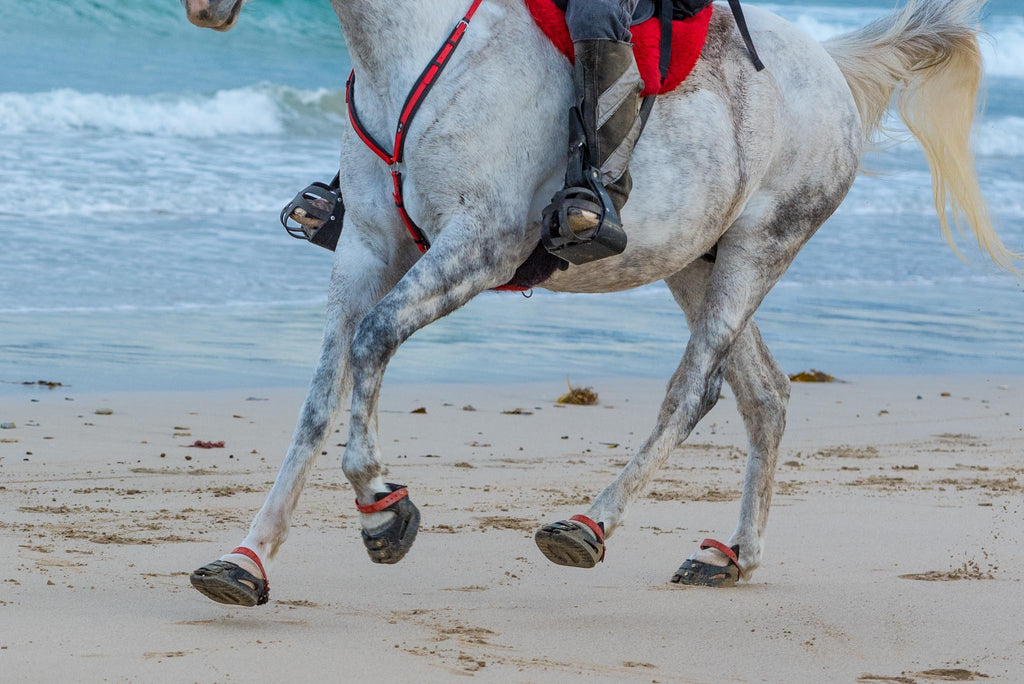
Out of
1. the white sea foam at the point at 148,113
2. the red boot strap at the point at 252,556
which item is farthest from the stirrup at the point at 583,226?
the white sea foam at the point at 148,113

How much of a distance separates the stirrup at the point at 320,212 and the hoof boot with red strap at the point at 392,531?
40.1 inches

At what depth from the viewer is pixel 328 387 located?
4.31m

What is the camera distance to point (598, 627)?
4.26 meters

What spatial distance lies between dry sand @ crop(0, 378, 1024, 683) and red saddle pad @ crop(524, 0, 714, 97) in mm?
1752

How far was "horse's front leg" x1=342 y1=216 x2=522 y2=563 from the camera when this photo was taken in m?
4.00

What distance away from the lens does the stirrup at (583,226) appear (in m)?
4.13

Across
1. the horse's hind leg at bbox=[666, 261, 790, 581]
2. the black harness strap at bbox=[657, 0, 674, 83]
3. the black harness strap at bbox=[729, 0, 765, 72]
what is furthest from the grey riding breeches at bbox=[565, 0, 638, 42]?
the horse's hind leg at bbox=[666, 261, 790, 581]

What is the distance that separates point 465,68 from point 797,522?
8.80ft

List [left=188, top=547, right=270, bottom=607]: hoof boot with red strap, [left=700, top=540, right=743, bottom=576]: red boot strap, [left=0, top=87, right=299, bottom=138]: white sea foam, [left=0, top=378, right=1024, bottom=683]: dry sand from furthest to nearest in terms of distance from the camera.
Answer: [left=0, top=87, right=299, bottom=138]: white sea foam, [left=700, top=540, right=743, bottom=576]: red boot strap, [left=188, top=547, right=270, bottom=607]: hoof boot with red strap, [left=0, top=378, right=1024, bottom=683]: dry sand

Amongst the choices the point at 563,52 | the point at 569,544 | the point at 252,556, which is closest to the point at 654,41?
the point at 563,52

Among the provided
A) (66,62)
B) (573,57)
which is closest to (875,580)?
(573,57)

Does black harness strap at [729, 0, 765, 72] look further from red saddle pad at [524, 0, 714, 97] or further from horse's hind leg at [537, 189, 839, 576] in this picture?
horse's hind leg at [537, 189, 839, 576]

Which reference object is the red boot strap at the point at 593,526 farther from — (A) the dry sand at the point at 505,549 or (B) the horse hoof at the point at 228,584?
(B) the horse hoof at the point at 228,584

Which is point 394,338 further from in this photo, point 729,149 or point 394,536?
point 729,149
